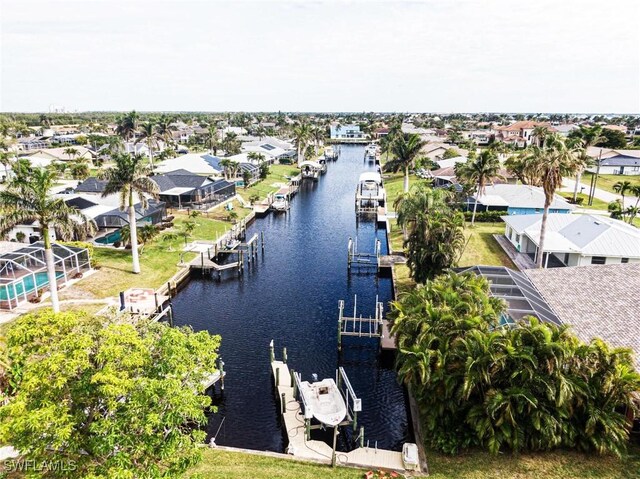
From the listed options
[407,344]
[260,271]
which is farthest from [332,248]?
[407,344]

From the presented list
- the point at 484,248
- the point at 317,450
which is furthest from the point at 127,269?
the point at 484,248

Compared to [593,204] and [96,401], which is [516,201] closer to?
[593,204]

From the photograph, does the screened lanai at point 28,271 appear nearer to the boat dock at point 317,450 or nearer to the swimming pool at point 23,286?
the swimming pool at point 23,286

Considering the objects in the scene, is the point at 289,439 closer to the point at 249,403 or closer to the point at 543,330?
the point at 249,403

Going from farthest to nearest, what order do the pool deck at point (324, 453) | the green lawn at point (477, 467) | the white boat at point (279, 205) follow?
the white boat at point (279, 205)
the pool deck at point (324, 453)
the green lawn at point (477, 467)

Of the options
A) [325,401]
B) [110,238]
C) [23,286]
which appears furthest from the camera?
[110,238]

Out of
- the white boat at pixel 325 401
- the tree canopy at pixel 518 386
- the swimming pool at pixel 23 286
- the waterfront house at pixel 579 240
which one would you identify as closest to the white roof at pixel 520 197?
the waterfront house at pixel 579 240
